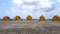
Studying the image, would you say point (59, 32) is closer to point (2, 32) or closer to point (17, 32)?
point (17, 32)

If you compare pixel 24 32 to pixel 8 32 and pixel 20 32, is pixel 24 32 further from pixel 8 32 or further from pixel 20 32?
pixel 8 32

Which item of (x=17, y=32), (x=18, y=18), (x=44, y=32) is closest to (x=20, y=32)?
(x=17, y=32)

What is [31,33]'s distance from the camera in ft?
15.0

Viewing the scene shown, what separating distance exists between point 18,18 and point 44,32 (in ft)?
21.3

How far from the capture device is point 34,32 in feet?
15.4

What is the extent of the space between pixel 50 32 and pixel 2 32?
1.52m

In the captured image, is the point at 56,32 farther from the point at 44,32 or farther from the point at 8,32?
the point at 8,32

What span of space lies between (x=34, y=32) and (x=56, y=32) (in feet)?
2.35

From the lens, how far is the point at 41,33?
4539mm

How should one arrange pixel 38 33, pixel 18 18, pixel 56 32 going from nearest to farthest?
1. pixel 38 33
2. pixel 56 32
3. pixel 18 18

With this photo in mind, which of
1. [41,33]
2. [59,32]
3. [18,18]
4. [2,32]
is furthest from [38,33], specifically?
[18,18]

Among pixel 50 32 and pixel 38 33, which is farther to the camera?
pixel 50 32

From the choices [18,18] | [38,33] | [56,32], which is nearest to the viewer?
[38,33]

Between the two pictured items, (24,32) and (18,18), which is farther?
(18,18)
